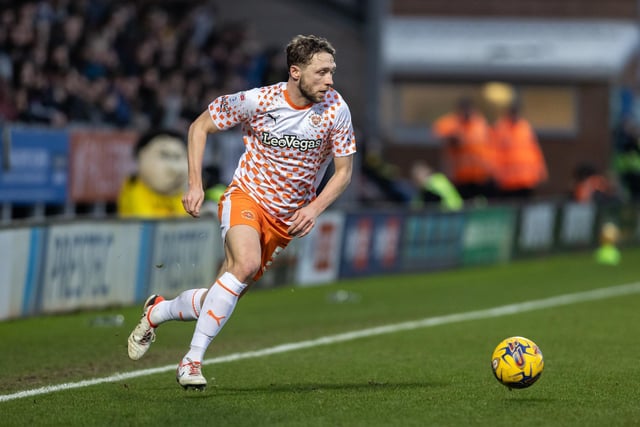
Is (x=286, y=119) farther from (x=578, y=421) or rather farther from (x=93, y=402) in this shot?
(x=578, y=421)

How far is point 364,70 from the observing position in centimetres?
2709

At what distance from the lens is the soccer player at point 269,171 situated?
27.4ft

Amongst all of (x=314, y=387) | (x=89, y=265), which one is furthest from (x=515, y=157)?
(x=314, y=387)

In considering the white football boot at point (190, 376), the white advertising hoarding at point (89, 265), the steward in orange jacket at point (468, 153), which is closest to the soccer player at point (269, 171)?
the white football boot at point (190, 376)

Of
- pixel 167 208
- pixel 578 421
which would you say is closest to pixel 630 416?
pixel 578 421

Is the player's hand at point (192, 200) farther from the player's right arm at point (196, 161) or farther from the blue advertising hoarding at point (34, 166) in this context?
the blue advertising hoarding at point (34, 166)

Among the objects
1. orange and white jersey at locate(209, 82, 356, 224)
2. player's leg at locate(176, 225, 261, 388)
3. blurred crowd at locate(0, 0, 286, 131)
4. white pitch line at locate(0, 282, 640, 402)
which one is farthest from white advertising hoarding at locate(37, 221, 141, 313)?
player's leg at locate(176, 225, 261, 388)

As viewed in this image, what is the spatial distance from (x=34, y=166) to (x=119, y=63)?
12.1 ft

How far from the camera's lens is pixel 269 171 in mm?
8695

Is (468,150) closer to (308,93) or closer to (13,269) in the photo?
(13,269)

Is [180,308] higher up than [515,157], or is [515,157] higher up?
[515,157]

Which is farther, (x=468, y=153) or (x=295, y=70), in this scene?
(x=468, y=153)

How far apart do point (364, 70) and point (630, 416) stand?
20.0 m

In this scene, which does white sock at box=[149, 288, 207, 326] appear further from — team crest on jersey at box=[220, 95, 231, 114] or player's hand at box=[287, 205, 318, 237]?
team crest on jersey at box=[220, 95, 231, 114]
